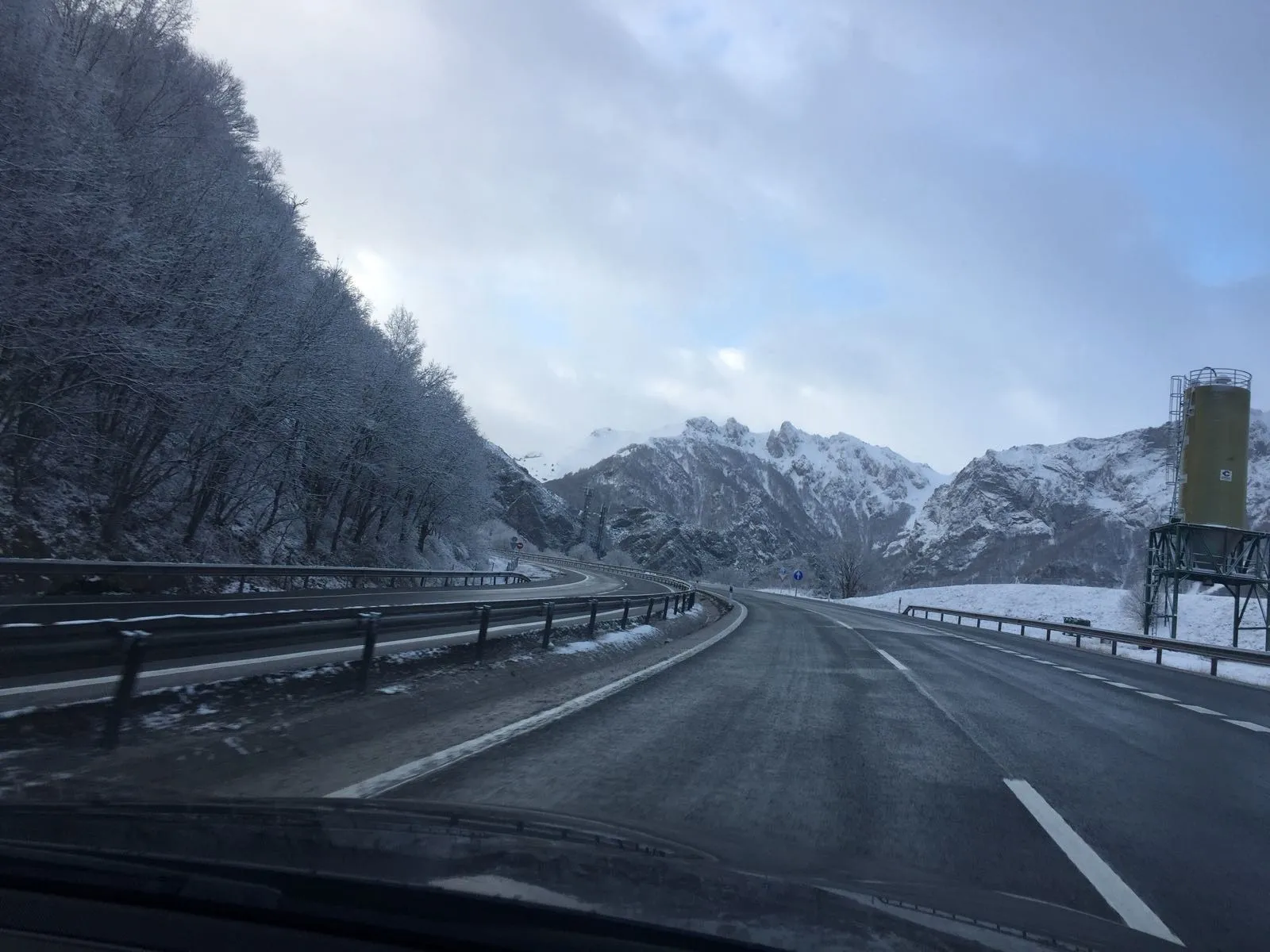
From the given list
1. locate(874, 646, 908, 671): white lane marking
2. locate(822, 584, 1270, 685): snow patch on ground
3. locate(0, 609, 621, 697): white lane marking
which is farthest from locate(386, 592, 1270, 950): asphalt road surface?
locate(822, 584, 1270, 685): snow patch on ground

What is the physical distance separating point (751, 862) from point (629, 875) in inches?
32.0

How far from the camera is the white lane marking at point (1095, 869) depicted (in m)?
4.05

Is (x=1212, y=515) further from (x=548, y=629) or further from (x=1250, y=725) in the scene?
(x=548, y=629)

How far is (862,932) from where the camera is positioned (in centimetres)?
280

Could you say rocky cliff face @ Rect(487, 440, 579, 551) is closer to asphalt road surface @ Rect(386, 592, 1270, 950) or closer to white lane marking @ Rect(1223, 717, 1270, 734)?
white lane marking @ Rect(1223, 717, 1270, 734)

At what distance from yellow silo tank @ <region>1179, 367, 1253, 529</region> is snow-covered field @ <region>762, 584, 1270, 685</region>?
7259 millimetres

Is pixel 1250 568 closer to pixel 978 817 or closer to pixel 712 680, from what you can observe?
pixel 712 680

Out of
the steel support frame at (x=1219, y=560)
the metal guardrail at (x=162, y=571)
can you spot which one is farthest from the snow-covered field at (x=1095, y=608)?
the metal guardrail at (x=162, y=571)

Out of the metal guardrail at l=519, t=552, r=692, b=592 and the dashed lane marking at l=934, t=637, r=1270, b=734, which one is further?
the metal guardrail at l=519, t=552, r=692, b=592

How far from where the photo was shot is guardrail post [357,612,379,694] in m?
8.92

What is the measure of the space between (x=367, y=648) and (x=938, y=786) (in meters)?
5.83

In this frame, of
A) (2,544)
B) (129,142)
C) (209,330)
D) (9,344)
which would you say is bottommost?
(2,544)

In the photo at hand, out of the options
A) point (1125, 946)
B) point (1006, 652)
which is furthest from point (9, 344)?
point (1006, 652)

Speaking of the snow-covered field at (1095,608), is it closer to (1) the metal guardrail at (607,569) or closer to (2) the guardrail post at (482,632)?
(1) the metal guardrail at (607,569)
